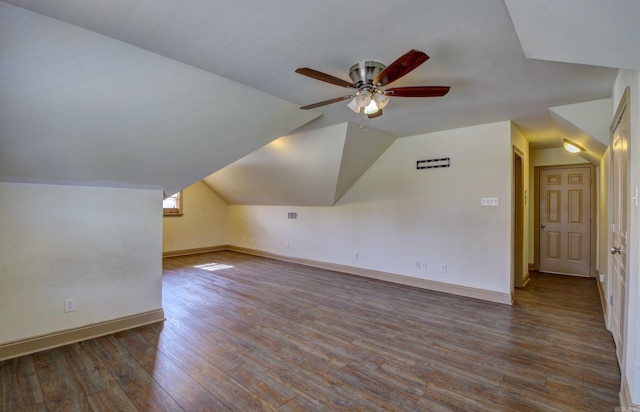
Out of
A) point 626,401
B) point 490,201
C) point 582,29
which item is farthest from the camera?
point 490,201

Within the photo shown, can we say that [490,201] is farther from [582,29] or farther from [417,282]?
[582,29]

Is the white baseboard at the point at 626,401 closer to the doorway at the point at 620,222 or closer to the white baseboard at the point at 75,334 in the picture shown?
the doorway at the point at 620,222

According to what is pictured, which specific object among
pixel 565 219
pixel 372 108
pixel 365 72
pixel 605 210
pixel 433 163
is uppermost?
pixel 365 72

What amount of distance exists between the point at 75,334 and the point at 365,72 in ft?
11.7

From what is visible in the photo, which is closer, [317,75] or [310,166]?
[317,75]

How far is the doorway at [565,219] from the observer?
17.4 feet

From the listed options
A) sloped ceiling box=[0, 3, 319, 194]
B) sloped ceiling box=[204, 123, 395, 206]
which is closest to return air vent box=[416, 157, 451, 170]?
sloped ceiling box=[204, 123, 395, 206]

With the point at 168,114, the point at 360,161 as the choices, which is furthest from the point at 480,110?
the point at 168,114

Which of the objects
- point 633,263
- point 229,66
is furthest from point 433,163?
point 229,66

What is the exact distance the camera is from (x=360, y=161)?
495cm

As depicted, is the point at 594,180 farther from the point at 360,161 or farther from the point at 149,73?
the point at 149,73

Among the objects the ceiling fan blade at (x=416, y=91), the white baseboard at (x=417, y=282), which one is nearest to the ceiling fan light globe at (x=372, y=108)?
the ceiling fan blade at (x=416, y=91)

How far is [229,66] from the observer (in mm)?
2322

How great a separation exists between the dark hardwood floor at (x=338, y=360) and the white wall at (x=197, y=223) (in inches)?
131
